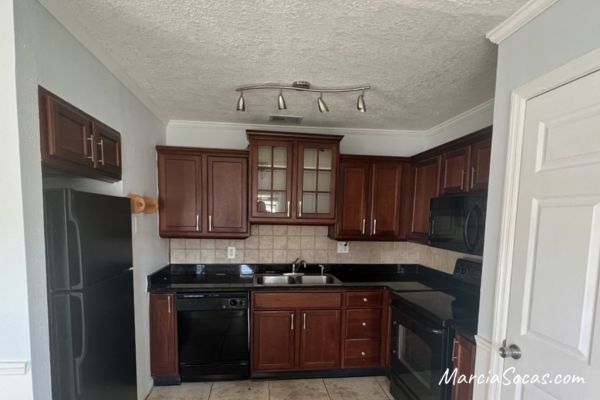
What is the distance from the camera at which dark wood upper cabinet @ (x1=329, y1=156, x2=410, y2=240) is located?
284 centimetres

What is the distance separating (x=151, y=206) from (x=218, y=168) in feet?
2.32

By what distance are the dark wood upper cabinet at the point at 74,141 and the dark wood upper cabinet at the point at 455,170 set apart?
242cm

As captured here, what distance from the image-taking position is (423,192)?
8.84 feet

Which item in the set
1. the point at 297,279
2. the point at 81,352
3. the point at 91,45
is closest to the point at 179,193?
the point at 91,45

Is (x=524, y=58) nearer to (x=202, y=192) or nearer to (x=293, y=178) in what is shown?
(x=293, y=178)

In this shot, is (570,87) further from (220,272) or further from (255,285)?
(220,272)

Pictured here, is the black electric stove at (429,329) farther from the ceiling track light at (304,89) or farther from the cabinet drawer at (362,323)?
the ceiling track light at (304,89)

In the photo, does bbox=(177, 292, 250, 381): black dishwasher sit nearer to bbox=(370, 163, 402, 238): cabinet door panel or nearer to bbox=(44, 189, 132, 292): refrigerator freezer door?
bbox=(44, 189, 132, 292): refrigerator freezer door

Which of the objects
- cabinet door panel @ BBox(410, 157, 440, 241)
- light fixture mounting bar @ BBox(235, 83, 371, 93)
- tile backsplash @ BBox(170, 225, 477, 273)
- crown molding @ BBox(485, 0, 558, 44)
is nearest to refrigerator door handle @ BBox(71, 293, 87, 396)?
light fixture mounting bar @ BBox(235, 83, 371, 93)

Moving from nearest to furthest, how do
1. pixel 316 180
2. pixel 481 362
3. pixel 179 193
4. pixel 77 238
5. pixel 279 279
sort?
pixel 77 238
pixel 481 362
pixel 179 193
pixel 316 180
pixel 279 279

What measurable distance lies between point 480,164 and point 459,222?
17.0 inches

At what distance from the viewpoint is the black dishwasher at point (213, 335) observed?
243 centimetres

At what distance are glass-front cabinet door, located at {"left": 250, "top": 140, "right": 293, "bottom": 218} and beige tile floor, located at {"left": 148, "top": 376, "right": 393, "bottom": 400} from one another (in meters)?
1.55

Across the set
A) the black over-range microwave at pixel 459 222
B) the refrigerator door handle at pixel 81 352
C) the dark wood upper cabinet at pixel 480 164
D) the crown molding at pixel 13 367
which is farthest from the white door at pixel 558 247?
the crown molding at pixel 13 367
